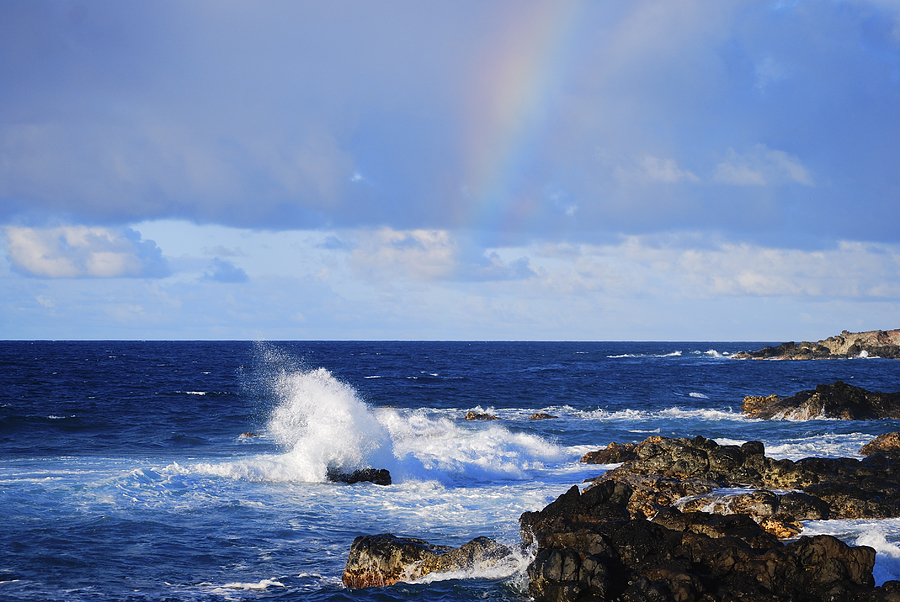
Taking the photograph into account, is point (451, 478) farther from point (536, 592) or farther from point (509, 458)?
point (536, 592)

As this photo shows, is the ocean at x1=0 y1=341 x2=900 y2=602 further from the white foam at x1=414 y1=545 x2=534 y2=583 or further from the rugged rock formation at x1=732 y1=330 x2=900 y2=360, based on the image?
the rugged rock formation at x1=732 y1=330 x2=900 y2=360

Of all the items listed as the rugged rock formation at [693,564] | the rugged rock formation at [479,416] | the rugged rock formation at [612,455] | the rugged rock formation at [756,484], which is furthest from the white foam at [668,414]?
the rugged rock formation at [693,564]

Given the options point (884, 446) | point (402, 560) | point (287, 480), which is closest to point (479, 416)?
point (287, 480)

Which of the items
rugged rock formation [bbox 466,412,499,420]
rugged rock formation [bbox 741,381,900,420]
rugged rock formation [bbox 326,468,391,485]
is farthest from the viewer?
rugged rock formation [bbox 466,412,499,420]

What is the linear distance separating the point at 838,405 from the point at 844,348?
100197mm

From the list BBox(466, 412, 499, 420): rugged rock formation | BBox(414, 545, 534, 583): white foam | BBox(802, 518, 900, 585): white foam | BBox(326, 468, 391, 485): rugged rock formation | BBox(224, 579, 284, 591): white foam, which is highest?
BBox(802, 518, 900, 585): white foam

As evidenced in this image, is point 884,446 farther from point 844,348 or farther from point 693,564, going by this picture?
point 844,348

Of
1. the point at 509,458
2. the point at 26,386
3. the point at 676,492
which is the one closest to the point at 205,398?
the point at 26,386

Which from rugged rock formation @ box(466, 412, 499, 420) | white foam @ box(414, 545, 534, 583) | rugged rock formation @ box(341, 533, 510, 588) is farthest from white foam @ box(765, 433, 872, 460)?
rugged rock formation @ box(466, 412, 499, 420)

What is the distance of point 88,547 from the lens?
42.0 feet

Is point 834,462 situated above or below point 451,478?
above

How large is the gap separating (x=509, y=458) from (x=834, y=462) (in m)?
9.92

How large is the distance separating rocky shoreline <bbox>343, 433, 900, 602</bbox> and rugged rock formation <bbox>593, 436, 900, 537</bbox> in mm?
38

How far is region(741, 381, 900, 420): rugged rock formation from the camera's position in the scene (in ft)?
105
